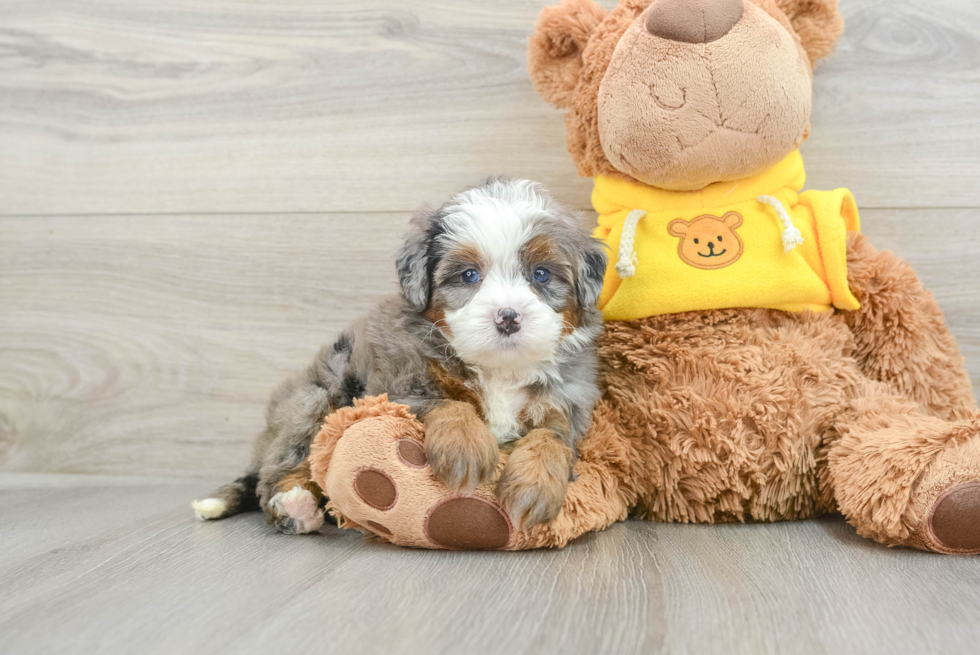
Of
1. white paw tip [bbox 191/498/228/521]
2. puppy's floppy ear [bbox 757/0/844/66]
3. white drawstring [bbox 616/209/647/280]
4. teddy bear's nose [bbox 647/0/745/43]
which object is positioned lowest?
white paw tip [bbox 191/498/228/521]

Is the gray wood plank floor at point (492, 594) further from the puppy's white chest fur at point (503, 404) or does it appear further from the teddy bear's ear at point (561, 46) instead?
the teddy bear's ear at point (561, 46)

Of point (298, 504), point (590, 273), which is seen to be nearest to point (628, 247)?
point (590, 273)

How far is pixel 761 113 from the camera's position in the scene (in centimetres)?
157

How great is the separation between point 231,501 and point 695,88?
1.47 metres

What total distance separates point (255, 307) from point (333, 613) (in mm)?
1397

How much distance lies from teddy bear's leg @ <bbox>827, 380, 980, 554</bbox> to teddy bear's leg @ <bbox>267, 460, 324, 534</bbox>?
1114mm

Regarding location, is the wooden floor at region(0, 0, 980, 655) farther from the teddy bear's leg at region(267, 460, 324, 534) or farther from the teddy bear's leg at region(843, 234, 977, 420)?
the teddy bear's leg at region(843, 234, 977, 420)

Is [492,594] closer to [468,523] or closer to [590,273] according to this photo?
[468,523]

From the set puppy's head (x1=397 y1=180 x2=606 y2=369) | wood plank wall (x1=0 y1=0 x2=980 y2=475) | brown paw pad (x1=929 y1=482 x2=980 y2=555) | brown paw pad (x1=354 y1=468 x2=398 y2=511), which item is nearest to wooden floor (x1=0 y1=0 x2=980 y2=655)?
wood plank wall (x1=0 y1=0 x2=980 y2=475)

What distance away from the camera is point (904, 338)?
66.9 inches

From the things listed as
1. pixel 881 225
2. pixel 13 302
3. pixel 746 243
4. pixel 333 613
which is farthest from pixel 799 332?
pixel 13 302

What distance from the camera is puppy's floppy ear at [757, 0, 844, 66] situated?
1.75 metres

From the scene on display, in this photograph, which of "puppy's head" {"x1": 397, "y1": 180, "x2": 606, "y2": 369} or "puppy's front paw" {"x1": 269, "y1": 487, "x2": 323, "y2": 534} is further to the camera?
"puppy's front paw" {"x1": 269, "y1": 487, "x2": 323, "y2": 534}

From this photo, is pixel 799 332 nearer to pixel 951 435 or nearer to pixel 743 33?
pixel 951 435
